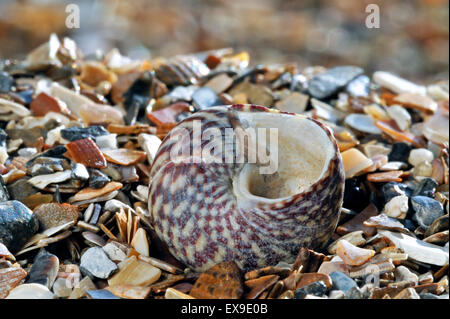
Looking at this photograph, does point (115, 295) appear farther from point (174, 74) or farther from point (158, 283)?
point (174, 74)

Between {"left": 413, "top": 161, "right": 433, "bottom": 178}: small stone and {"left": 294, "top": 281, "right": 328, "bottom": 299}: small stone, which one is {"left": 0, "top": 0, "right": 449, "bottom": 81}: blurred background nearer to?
{"left": 413, "top": 161, "right": 433, "bottom": 178}: small stone

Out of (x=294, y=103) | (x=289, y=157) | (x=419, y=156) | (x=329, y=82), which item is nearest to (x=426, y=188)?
(x=419, y=156)

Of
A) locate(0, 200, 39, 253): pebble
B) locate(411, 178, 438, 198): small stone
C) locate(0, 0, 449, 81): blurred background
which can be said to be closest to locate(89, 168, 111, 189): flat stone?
locate(0, 200, 39, 253): pebble

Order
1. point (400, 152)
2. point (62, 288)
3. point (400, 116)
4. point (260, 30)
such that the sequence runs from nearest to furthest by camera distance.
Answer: point (62, 288), point (400, 152), point (400, 116), point (260, 30)

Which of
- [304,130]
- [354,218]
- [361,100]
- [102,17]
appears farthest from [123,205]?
[102,17]

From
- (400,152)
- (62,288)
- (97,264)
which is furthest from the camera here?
(400,152)

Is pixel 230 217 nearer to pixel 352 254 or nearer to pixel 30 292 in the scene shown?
pixel 352 254

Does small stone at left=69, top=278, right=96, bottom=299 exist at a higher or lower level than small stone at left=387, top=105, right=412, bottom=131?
lower
